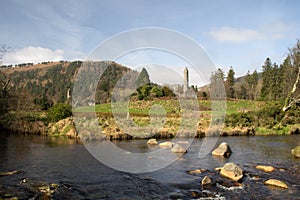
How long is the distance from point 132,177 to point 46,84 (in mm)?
145444

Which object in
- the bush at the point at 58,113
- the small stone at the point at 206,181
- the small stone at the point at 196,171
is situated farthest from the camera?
the bush at the point at 58,113

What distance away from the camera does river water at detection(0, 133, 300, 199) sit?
1173 centimetres

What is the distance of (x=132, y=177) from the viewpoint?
1442 cm

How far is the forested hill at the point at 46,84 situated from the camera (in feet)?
122

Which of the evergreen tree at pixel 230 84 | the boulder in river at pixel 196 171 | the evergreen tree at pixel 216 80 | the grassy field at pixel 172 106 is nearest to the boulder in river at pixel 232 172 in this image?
the boulder in river at pixel 196 171

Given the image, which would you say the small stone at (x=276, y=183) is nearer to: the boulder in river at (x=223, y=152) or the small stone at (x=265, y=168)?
the small stone at (x=265, y=168)

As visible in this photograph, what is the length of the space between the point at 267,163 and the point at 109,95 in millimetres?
42457

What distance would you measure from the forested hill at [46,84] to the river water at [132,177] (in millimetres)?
Answer: 8411

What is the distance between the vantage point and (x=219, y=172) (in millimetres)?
15148

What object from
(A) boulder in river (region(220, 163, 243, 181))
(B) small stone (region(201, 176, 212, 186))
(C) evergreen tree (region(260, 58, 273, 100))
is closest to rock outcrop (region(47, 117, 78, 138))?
(A) boulder in river (region(220, 163, 243, 181))

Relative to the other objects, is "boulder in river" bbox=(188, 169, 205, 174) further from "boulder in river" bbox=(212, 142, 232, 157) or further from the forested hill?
the forested hill

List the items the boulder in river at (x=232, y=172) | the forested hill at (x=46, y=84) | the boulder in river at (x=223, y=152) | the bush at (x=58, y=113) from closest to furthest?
the boulder in river at (x=232, y=172) → the boulder in river at (x=223, y=152) → the bush at (x=58, y=113) → the forested hill at (x=46, y=84)

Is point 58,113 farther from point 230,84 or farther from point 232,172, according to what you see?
point 230,84

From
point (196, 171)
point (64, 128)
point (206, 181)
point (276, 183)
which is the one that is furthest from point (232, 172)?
point (64, 128)
